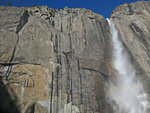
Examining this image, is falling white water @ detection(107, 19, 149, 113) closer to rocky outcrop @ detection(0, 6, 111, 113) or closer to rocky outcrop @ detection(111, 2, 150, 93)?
rocky outcrop @ detection(111, 2, 150, 93)

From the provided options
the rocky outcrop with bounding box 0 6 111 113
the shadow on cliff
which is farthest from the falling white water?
the shadow on cliff

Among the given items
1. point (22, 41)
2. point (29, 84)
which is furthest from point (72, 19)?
point (29, 84)

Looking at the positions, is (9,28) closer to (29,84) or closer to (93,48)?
(29,84)

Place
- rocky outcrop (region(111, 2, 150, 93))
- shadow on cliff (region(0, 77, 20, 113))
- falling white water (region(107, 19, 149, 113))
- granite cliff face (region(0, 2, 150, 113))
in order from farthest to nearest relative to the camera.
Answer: rocky outcrop (region(111, 2, 150, 93)) → falling white water (region(107, 19, 149, 113)) → granite cliff face (region(0, 2, 150, 113)) → shadow on cliff (region(0, 77, 20, 113))

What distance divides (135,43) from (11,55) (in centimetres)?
1388

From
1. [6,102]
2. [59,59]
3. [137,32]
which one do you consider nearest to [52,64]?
[59,59]

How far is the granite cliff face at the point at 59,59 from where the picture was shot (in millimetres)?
13672

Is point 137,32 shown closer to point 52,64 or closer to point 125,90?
point 125,90

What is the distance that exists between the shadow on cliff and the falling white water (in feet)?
27.5

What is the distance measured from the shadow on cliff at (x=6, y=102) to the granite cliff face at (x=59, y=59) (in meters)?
0.07

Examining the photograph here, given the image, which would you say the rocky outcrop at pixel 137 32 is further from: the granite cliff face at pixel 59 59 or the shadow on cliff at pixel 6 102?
the shadow on cliff at pixel 6 102

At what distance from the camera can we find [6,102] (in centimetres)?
1280

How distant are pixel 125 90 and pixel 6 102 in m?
11.3

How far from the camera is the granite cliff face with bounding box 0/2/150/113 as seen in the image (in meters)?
13.7
